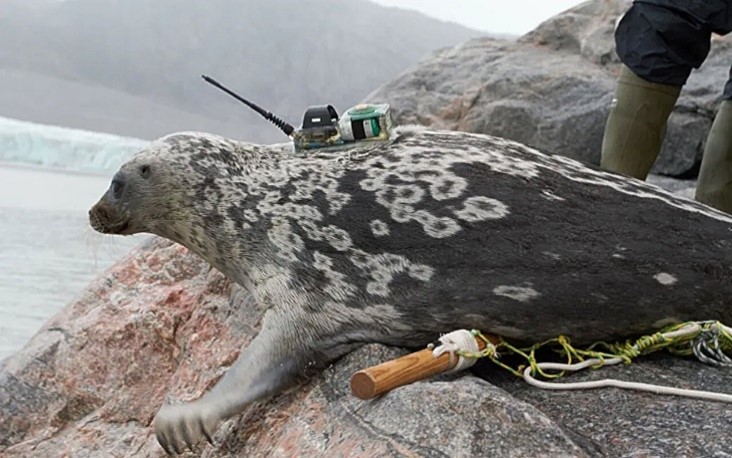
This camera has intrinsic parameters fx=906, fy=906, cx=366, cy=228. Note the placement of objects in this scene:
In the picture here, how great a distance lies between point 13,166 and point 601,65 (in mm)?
4298

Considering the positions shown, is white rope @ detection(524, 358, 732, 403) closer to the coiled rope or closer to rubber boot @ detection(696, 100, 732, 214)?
the coiled rope

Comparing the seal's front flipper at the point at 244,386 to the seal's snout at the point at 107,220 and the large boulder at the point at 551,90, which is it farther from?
the large boulder at the point at 551,90

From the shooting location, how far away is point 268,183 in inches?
75.9

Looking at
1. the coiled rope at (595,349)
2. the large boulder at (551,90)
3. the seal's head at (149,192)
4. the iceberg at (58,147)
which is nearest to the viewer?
the coiled rope at (595,349)

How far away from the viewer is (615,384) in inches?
56.6

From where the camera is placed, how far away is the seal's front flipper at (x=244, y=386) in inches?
64.2

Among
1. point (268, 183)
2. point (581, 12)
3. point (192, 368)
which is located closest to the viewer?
point (268, 183)

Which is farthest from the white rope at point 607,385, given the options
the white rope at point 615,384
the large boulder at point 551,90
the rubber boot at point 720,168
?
the large boulder at point 551,90

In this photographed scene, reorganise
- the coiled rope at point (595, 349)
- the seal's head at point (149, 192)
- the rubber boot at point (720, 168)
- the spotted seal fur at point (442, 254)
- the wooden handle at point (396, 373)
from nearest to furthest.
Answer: the wooden handle at point (396, 373), the coiled rope at point (595, 349), the spotted seal fur at point (442, 254), the seal's head at point (149, 192), the rubber boot at point (720, 168)

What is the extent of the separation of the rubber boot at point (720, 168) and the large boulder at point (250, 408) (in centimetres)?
126

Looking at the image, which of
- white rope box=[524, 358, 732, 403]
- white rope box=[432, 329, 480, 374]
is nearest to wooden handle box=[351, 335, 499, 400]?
white rope box=[432, 329, 480, 374]

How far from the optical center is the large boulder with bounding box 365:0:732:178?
4.36 metres

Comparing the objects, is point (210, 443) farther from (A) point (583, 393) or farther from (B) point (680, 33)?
(B) point (680, 33)

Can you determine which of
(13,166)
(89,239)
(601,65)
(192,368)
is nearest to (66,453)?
(192,368)
